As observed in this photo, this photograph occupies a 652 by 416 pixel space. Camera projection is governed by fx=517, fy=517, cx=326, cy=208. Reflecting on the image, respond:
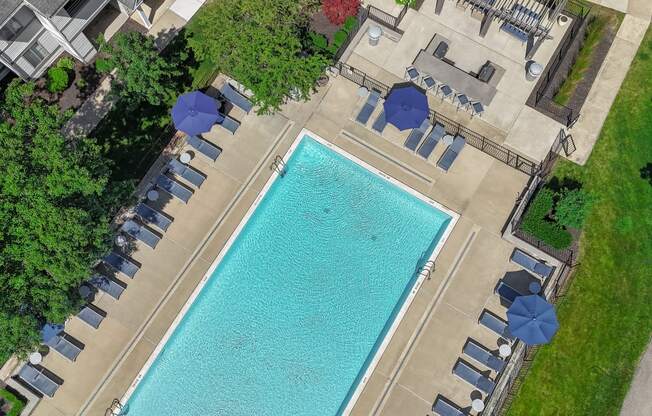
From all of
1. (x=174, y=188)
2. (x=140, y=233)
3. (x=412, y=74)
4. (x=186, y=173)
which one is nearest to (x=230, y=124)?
(x=186, y=173)

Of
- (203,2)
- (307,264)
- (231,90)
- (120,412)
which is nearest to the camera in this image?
(120,412)

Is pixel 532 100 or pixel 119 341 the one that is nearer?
pixel 119 341

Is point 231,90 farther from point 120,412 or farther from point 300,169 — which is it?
point 120,412

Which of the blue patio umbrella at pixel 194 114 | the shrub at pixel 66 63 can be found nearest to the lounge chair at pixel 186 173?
the blue patio umbrella at pixel 194 114

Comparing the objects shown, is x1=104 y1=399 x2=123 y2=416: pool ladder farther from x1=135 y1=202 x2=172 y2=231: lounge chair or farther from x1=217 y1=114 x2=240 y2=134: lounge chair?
x1=217 y1=114 x2=240 y2=134: lounge chair

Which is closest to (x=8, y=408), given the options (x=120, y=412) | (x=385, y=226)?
(x=120, y=412)

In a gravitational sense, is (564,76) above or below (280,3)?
above

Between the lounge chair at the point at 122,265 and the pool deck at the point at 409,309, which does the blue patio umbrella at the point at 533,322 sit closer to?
the pool deck at the point at 409,309
